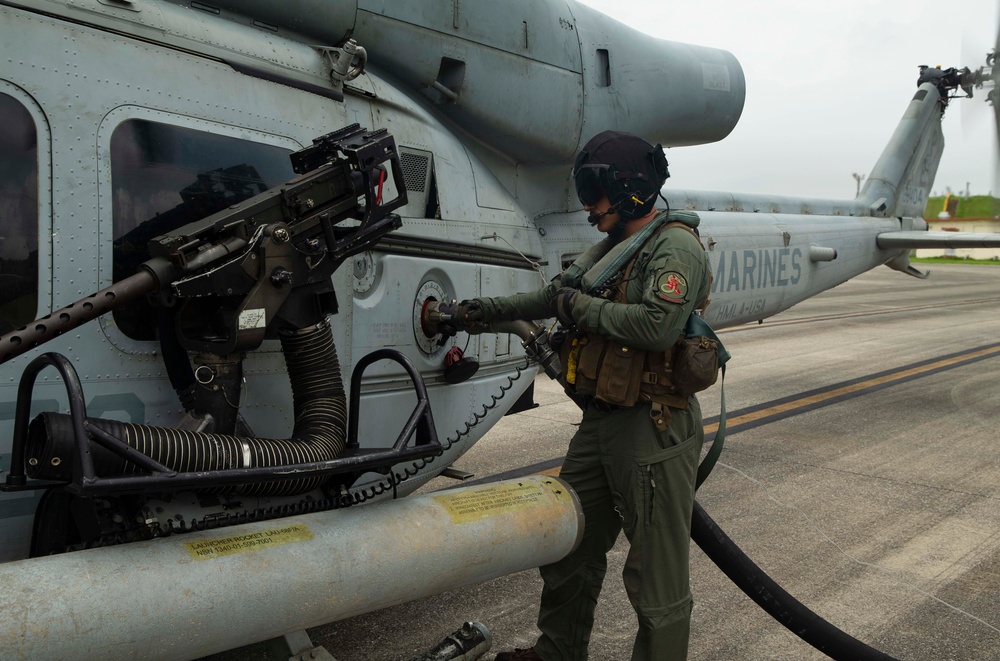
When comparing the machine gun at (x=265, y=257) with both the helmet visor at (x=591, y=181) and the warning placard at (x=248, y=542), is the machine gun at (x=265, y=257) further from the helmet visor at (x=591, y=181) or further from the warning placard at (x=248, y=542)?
the helmet visor at (x=591, y=181)

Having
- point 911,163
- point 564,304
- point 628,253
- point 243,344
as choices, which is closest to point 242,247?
point 243,344

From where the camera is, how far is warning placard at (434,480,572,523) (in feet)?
9.61

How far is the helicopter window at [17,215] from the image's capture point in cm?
242

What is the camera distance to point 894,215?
30.6 feet

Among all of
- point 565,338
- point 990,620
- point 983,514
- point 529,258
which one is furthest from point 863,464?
point 565,338

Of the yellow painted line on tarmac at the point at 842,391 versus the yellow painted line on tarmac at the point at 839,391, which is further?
the yellow painted line on tarmac at the point at 842,391

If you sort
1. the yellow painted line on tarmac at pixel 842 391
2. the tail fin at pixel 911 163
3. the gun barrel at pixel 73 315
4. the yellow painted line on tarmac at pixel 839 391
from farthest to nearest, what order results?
1. the tail fin at pixel 911 163
2. the yellow painted line on tarmac at pixel 842 391
3. the yellow painted line on tarmac at pixel 839 391
4. the gun barrel at pixel 73 315

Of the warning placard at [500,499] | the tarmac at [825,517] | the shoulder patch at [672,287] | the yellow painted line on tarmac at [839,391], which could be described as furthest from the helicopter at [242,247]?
the yellow painted line on tarmac at [839,391]

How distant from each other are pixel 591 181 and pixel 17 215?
73.5 inches

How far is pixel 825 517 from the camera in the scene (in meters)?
5.13

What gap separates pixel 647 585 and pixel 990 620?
1.90 meters

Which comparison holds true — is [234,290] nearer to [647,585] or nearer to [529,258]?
[647,585]

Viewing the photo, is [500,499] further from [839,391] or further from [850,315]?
[850,315]

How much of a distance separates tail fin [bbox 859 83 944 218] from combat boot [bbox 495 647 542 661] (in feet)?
23.8
